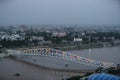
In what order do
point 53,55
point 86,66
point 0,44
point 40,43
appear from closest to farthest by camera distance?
point 86,66 < point 53,55 < point 0,44 < point 40,43

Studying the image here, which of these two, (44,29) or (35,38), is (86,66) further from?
(44,29)

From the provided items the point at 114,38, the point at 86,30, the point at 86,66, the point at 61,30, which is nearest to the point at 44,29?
the point at 61,30

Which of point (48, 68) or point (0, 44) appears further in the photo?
point (0, 44)

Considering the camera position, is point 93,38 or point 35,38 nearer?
point 35,38

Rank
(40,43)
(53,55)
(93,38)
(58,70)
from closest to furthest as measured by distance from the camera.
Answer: (58,70), (53,55), (40,43), (93,38)

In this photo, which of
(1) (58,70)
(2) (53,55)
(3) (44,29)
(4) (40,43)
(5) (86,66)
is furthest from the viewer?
(3) (44,29)

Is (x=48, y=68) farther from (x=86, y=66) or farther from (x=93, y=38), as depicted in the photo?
(x=93, y=38)

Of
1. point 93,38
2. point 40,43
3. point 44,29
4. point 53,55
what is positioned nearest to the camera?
point 53,55

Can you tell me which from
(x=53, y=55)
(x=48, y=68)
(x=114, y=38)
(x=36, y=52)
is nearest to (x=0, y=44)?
(x=36, y=52)
